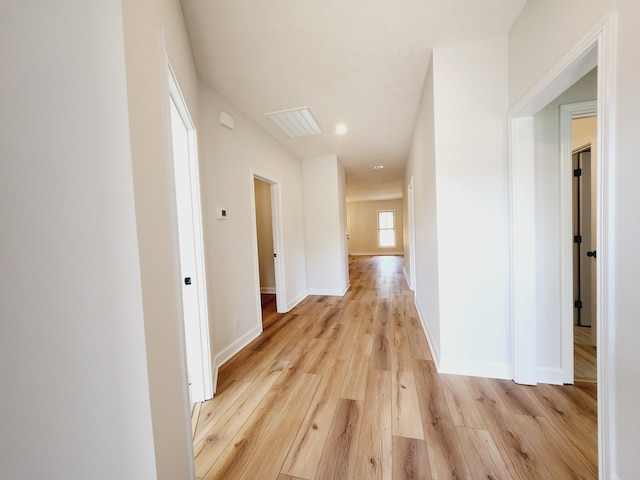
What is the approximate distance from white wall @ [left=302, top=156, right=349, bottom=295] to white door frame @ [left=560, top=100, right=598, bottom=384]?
3073 mm

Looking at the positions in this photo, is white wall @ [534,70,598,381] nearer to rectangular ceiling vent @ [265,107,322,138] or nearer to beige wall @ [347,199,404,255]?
rectangular ceiling vent @ [265,107,322,138]

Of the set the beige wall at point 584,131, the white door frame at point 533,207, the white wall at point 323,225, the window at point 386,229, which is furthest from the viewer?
the window at point 386,229

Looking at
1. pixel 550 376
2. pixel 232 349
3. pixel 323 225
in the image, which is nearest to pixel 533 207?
pixel 550 376

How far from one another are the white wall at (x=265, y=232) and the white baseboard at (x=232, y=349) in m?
2.14

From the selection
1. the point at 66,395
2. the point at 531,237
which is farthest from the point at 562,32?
the point at 66,395

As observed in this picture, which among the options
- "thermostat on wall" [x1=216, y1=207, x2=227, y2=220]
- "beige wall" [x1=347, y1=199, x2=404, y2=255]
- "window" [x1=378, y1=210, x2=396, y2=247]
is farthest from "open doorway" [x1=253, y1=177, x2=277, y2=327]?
"window" [x1=378, y1=210, x2=396, y2=247]

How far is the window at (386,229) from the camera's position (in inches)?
442

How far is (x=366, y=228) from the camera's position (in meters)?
11.5

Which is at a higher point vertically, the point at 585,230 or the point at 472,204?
the point at 472,204

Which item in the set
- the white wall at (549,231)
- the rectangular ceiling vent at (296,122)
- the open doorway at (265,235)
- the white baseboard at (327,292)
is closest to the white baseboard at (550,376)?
the white wall at (549,231)

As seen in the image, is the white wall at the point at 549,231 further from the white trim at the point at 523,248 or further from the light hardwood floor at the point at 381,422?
the light hardwood floor at the point at 381,422

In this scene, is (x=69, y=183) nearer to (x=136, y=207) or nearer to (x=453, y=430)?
(x=136, y=207)

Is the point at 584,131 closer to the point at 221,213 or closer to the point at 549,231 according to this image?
the point at 549,231

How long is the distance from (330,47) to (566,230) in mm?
2206
